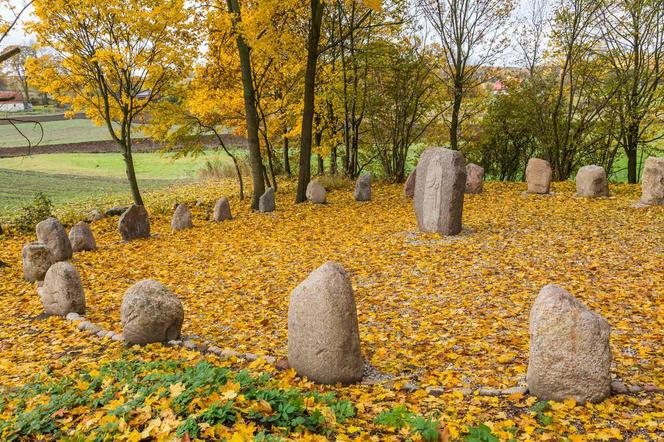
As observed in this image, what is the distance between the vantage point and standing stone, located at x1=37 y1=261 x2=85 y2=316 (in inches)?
308

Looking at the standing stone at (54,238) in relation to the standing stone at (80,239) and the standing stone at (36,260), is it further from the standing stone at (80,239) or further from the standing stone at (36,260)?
the standing stone at (36,260)

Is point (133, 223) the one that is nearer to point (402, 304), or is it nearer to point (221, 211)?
point (221, 211)

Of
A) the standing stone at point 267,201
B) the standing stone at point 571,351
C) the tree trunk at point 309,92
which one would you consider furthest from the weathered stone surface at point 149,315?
the tree trunk at point 309,92

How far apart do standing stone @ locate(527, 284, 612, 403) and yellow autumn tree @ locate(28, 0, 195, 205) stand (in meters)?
14.6

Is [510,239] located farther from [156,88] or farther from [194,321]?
[156,88]

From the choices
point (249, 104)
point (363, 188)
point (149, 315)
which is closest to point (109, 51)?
point (249, 104)

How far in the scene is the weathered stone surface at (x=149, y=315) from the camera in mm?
6383

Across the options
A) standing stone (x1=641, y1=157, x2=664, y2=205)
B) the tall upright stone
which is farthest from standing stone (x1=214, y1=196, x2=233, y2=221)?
standing stone (x1=641, y1=157, x2=664, y2=205)

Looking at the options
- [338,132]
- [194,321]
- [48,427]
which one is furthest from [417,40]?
[48,427]

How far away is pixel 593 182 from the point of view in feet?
51.6

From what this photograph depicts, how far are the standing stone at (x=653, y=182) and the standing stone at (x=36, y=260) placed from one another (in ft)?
51.4

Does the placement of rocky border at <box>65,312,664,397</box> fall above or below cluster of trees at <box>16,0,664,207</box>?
below

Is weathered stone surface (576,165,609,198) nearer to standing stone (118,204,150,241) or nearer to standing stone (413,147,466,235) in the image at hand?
standing stone (413,147,466,235)

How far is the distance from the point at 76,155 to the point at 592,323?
129 feet
